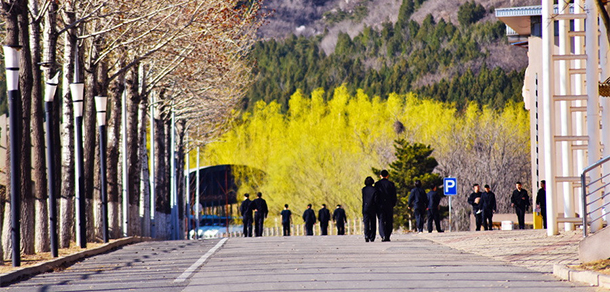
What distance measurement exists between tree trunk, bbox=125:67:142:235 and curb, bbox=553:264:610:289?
76.1 ft

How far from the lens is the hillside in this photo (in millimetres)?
128250

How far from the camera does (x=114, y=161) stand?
3219 cm

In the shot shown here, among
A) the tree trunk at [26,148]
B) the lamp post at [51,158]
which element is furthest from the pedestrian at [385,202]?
the tree trunk at [26,148]

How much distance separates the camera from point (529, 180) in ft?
263

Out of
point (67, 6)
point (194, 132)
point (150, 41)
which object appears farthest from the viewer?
point (194, 132)

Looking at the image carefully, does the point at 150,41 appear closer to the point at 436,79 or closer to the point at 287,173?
the point at 287,173

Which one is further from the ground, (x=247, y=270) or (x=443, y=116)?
(x=443, y=116)

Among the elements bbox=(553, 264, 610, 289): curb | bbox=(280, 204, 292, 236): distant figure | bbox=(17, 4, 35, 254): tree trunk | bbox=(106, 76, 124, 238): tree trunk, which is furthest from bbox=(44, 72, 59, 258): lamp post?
bbox=(280, 204, 292, 236): distant figure

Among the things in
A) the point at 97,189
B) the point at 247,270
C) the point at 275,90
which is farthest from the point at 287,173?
the point at 275,90

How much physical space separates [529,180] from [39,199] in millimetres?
62270

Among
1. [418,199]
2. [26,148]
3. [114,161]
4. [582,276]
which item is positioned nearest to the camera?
[582,276]

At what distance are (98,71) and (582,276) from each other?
2311cm

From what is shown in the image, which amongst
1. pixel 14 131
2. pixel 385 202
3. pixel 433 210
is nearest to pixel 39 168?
pixel 14 131

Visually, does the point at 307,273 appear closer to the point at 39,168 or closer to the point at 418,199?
the point at 39,168
